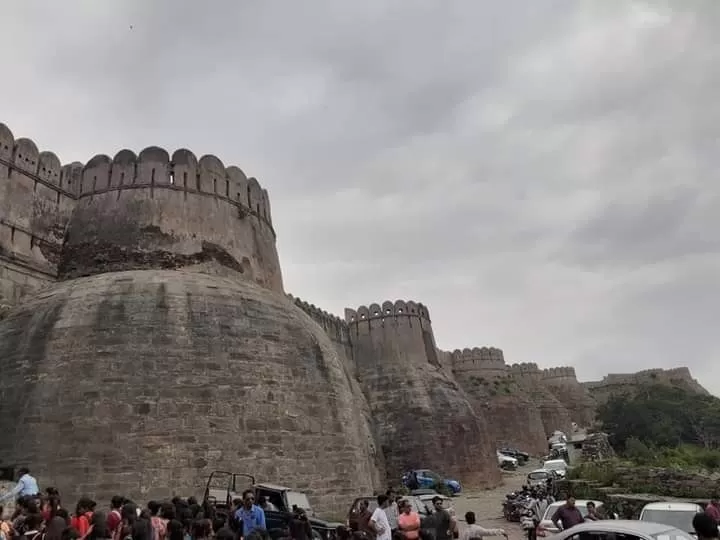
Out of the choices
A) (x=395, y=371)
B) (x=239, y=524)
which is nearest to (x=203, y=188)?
(x=239, y=524)

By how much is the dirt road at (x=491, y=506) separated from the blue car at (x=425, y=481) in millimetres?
487

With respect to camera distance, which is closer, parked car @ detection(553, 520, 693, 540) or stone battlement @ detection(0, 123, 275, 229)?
parked car @ detection(553, 520, 693, 540)

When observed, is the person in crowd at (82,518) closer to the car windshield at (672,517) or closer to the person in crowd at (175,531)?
the person in crowd at (175,531)

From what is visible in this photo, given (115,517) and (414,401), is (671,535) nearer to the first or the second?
(115,517)

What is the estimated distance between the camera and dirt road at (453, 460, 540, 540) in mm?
14316

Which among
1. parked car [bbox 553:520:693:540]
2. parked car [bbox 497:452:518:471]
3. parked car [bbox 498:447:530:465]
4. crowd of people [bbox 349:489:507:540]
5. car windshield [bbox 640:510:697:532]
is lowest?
car windshield [bbox 640:510:697:532]

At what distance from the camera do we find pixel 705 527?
3791 mm

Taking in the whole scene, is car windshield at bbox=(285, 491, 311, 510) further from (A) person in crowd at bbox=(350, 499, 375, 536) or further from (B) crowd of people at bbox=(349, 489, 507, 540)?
(B) crowd of people at bbox=(349, 489, 507, 540)

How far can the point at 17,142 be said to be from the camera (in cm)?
1378

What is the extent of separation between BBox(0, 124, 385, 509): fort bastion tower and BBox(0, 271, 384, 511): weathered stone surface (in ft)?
0.09

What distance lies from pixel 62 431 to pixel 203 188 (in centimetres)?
728

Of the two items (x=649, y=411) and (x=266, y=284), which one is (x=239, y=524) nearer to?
(x=266, y=284)

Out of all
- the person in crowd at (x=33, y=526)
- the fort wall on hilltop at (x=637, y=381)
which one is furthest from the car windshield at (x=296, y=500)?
the fort wall on hilltop at (x=637, y=381)

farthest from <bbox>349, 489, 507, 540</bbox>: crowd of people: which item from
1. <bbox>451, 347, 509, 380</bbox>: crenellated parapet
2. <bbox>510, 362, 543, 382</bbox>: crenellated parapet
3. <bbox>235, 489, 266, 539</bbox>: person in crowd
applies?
<bbox>510, 362, 543, 382</bbox>: crenellated parapet
